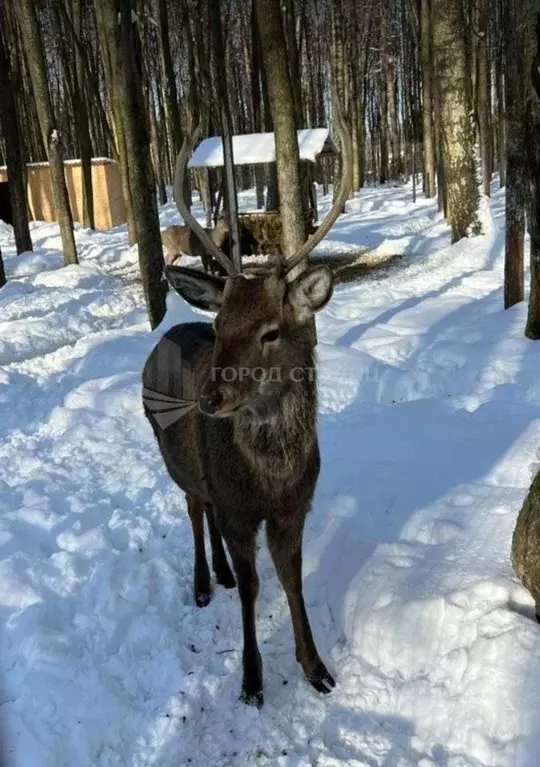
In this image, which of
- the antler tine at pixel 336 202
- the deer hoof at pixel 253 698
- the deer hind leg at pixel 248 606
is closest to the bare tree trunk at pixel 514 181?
the antler tine at pixel 336 202

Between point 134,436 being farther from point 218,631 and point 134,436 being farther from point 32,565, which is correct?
point 218,631

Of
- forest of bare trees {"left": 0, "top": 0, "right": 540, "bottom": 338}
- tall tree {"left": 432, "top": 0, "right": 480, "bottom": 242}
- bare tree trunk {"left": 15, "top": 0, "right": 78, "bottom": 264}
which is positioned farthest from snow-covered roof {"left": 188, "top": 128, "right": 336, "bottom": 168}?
tall tree {"left": 432, "top": 0, "right": 480, "bottom": 242}

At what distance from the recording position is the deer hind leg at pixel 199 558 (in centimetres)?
343

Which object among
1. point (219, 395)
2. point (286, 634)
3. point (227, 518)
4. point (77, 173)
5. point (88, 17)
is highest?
point (88, 17)

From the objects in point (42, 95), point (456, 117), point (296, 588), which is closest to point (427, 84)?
point (456, 117)

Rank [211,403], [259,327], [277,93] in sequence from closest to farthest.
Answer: [211,403]
[259,327]
[277,93]

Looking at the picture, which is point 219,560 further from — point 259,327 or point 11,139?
point 11,139

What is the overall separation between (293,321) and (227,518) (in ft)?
2.96

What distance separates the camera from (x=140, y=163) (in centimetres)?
797

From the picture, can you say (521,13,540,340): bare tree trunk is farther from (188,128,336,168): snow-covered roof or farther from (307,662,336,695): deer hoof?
(188,128,336,168): snow-covered roof

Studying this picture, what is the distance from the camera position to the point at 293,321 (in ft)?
8.97

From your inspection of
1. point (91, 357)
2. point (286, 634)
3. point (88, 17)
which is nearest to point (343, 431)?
point (286, 634)

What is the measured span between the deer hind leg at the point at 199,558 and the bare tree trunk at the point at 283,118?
417cm

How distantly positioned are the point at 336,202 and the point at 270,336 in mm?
733
